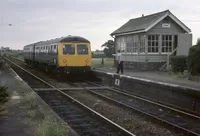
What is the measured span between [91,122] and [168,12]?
65.6 ft

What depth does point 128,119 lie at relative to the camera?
1075 cm

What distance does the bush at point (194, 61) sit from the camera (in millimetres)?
18781

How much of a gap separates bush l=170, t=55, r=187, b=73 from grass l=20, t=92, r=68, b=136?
45.7 feet

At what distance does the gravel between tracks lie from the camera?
9.11m

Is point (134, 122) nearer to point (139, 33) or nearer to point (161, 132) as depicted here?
point (161, 132)

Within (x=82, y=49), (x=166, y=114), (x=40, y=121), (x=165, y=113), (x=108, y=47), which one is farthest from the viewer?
(x=108, y=47)

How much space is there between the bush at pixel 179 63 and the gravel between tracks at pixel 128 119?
31.4ft

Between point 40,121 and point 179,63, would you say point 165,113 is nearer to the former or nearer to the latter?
point 40,121

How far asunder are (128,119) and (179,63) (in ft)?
44.7

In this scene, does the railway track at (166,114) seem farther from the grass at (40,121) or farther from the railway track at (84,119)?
the grass at (40,121)

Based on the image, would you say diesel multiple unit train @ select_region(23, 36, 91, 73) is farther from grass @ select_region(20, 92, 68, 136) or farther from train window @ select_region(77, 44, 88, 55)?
grass @ select_region(20, 92, 68, 136)

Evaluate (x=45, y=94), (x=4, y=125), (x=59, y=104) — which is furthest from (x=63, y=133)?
(x=45, y=94)

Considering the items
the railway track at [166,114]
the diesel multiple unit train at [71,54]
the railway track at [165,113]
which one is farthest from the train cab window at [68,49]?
the railway track at [166,114]

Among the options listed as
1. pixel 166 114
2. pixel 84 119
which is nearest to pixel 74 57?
pixel 166 114
